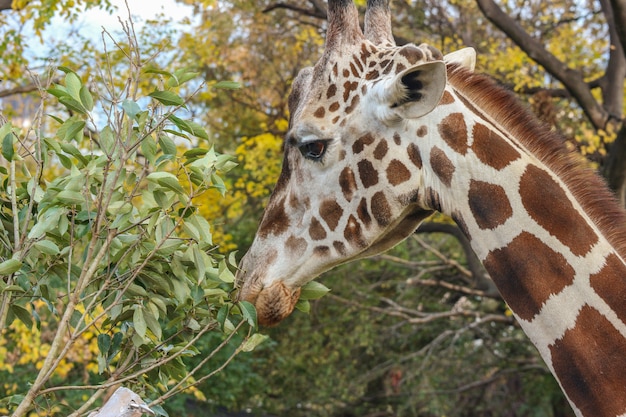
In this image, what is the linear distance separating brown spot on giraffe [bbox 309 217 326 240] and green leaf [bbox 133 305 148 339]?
2.07 ft

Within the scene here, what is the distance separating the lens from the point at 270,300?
294 centimetres

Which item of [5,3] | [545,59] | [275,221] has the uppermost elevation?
[5,3]

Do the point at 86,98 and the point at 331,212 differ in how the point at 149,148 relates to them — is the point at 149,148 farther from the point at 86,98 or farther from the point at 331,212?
the point at 331,212

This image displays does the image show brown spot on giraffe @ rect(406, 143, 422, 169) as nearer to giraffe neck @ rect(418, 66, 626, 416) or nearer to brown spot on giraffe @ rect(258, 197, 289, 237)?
giraffe neck @ rect(418, 66, 626, 416)

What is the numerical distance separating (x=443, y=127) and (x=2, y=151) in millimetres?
1374

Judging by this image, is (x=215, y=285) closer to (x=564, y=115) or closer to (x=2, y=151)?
(x=2, y=151)

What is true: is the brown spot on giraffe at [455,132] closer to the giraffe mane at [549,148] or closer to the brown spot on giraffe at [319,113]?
the giraffe mane at [549,148]

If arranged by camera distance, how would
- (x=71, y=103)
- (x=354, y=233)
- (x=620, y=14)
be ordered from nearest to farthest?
1. (x=71, y=103)
2. (x=354, y=233)
3. (x=620, y=14)

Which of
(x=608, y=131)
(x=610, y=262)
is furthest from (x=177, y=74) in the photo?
(x=608, y=131)

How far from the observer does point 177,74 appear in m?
2.87

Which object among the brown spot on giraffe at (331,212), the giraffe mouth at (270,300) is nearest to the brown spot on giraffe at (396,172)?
the brown spot on giraffe at (331,212)

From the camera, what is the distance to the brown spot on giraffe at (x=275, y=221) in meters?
3.04

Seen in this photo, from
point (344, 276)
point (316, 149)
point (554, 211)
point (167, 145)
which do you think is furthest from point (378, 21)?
point (344, 276)

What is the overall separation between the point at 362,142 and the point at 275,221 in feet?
1.40
